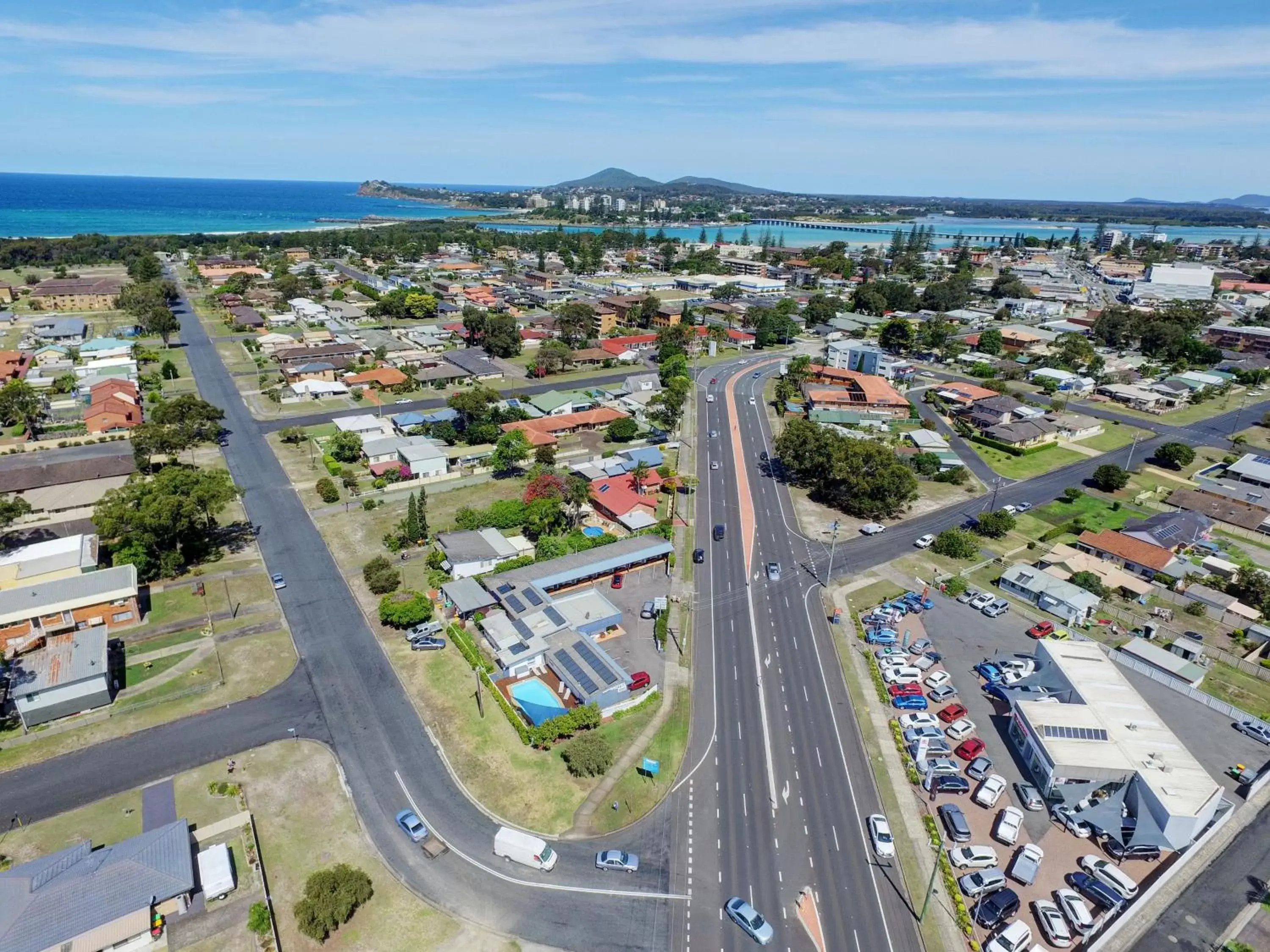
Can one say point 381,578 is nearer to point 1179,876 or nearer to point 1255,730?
point 1179,876

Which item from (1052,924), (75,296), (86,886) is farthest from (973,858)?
(75,296)

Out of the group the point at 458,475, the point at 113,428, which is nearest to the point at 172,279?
the point at 113,428

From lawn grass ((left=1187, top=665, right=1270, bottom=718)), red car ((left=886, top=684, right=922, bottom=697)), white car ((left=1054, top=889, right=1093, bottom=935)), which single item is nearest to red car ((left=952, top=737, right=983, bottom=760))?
red car ((left=886, top=684, right=922, bottom=697))

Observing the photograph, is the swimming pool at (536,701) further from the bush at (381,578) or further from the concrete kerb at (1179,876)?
the concrete kerb at (1179,876)

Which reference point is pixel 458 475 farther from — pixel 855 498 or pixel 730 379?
pixel 730 379

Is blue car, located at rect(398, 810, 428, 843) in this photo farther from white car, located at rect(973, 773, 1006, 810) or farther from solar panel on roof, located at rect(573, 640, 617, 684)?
white car, located at rect(973, 773, 1006, 810)

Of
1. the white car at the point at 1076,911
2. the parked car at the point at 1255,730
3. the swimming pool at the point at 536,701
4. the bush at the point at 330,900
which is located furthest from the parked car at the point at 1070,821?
the bush at the point at 330,900

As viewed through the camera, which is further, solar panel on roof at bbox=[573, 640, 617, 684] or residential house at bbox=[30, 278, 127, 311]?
residential house at bbox=[30, 278, 127, 311]
